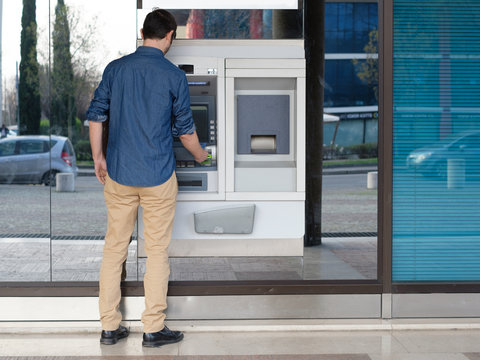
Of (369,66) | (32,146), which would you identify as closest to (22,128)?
(32,146)

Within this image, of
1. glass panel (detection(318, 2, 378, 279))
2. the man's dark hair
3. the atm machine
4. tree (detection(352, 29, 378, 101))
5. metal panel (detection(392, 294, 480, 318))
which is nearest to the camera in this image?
the man's dark hair

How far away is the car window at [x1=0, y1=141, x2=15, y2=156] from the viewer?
14.8 feet

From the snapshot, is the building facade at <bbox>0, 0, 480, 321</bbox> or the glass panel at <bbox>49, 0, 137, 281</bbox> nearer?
the building facade at <bbox>0, 0, 480, 321</bbox>

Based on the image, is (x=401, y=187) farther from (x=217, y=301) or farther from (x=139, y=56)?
(x=139, y=56)

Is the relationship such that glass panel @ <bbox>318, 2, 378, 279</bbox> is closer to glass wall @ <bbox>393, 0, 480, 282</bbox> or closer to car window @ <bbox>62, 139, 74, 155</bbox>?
glass wall @ <bbox>393, 0, 480, 282</bbox>

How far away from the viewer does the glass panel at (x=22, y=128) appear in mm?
4496

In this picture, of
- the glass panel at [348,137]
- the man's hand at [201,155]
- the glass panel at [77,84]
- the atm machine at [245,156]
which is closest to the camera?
the man's hand at [201,155]

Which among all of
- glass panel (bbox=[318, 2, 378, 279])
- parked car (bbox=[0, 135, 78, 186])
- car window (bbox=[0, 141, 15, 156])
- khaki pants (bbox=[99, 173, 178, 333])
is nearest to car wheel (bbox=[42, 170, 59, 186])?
parked car (bbox=[0, 135, 78, 186])

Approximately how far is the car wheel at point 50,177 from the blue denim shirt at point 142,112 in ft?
3.94

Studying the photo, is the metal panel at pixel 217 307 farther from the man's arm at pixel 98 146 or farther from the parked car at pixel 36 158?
the parked car at pixel 36 158

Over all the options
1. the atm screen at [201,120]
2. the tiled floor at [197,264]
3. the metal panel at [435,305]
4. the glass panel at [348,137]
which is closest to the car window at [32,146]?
the tiled floor at [197,264]

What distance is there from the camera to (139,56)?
3.55 m

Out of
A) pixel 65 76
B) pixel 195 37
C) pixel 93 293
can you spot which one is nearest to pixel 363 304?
pixel 93 293

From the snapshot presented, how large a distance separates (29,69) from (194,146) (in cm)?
158
